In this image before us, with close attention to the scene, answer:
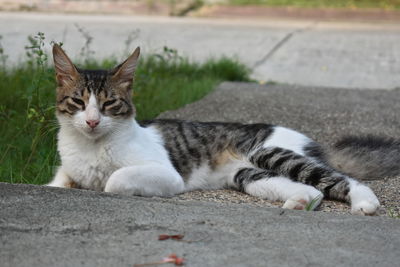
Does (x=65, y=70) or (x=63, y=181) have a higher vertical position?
(x=65, y=70)

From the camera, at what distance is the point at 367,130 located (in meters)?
6.49

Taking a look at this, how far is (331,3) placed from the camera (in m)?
16.9

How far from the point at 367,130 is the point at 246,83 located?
8.37 ft

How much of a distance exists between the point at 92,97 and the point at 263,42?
832cm

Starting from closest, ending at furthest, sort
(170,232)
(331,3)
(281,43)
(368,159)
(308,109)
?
1. (170,232)
2. (368,159)
3. (308,109)
4. (281,43)
5. (331,3)

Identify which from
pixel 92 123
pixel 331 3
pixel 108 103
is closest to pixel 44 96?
pixel 108 103

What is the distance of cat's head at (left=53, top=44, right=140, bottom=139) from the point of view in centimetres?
436

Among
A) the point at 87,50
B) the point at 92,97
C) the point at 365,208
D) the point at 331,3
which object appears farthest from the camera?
the point at 331,3

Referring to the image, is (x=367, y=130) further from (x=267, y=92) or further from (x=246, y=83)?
(x=246, y=83)

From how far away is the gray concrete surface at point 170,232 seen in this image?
311cm

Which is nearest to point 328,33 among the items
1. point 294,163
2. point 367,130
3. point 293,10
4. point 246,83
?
point 293,10

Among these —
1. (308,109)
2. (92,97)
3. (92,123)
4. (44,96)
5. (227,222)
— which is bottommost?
(308,109)

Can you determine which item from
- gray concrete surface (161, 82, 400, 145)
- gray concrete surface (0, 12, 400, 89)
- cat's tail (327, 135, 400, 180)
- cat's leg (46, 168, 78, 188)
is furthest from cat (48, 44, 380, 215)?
gray concrete surface (0, 12, 400, 89)

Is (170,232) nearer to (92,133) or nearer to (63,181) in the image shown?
(92,133)
